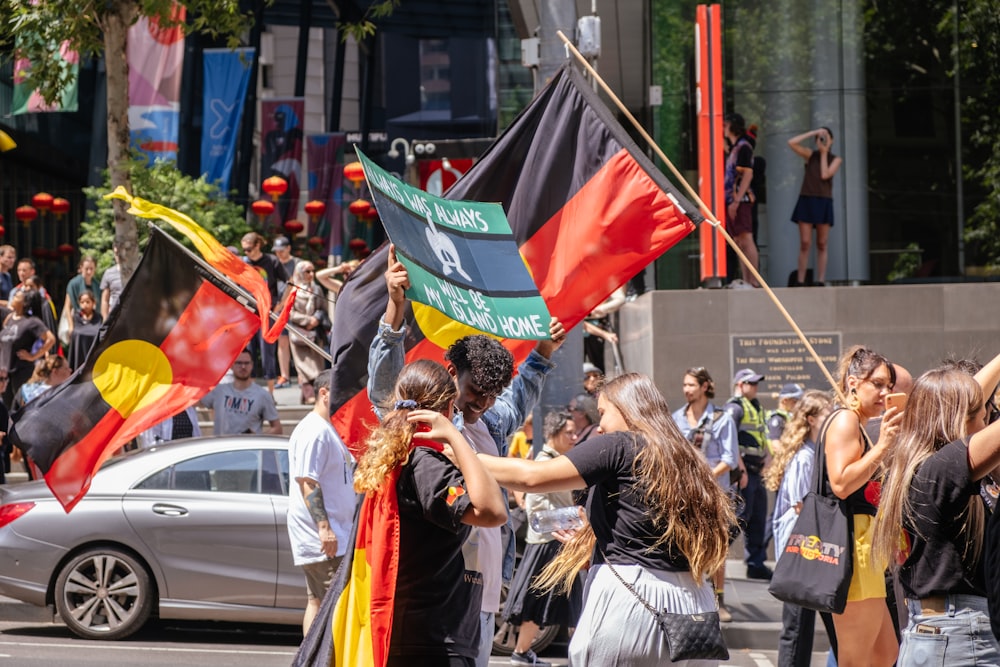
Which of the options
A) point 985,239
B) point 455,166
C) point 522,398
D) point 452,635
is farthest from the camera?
point 455,166

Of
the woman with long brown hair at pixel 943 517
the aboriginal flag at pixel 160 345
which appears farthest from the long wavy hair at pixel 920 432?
the aboriginal flag at pixel 160 345

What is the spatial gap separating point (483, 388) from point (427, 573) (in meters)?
0.81

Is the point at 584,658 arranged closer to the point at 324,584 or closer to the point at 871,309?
the point at 324,584

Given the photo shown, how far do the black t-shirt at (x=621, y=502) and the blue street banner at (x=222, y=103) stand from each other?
24270mm

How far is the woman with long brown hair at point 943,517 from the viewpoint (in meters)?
4.44

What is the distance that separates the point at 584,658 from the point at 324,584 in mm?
3580

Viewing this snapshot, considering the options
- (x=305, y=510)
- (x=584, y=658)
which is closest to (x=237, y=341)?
(x=305, y=510)

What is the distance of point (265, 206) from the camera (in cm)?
2200

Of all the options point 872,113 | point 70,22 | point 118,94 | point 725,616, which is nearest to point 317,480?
point 725,616

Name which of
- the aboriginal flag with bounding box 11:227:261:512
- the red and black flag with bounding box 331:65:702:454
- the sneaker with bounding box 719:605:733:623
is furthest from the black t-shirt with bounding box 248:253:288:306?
the red and black flag with bounding box 331:65:702:454

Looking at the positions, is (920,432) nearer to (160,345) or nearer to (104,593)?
(160,345)

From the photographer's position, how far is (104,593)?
978cm

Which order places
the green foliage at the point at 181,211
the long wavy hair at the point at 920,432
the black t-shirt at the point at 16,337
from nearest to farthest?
the long wavy hair at the point at 920,432 < the black t-shirt at the point at 16,337 < the green foliage at the point at 181,211

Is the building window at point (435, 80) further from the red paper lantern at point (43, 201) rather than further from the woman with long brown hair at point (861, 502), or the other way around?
the woman with long brown hair at point (861, 502)
